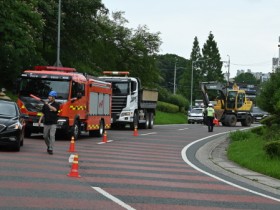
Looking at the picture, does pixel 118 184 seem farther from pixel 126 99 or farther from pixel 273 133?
→ pixel 126 99

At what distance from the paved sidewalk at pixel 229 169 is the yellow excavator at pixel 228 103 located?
74.9 ft

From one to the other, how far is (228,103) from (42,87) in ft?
87.6

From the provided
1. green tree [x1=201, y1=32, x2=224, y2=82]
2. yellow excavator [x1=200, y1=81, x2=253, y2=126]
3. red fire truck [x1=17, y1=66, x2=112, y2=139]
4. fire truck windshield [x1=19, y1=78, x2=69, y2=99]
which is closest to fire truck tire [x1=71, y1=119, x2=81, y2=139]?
red fire truck [x1=17, y1=66, x2=112, y2=139]

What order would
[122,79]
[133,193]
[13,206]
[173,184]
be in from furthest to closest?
[122,79], [173,184], [133,193], [13,206]

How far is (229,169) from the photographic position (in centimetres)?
1638

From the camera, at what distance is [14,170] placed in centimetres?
1275

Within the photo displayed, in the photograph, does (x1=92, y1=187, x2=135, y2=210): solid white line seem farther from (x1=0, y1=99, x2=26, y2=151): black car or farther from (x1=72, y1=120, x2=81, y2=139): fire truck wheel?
(x1=72, y1=120, x2=81, y2=139): fire truck wheel

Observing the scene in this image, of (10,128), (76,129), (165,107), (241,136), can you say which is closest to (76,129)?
(76,129)

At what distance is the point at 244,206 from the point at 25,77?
1548cm

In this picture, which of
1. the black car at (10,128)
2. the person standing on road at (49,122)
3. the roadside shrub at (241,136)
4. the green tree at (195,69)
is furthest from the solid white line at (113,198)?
the green tree at (195,69)

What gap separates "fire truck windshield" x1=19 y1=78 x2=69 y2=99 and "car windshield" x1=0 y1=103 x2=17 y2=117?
514 centimetres

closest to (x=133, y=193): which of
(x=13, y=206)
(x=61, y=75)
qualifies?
(x=13, y=206)

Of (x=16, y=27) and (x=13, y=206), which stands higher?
(x=16, y=27)

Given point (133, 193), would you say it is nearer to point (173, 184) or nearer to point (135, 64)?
point (173, 184)
